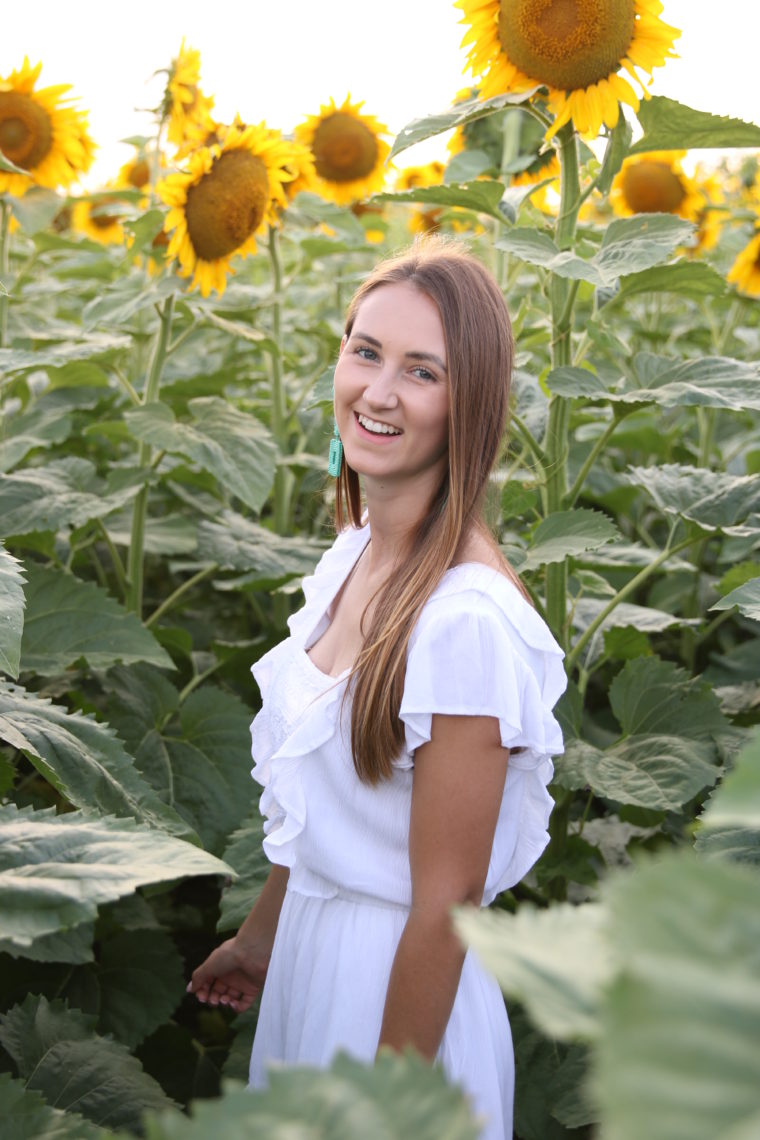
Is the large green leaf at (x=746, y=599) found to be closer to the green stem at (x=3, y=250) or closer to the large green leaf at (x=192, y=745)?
the large green leaf at (x=192, y=745)

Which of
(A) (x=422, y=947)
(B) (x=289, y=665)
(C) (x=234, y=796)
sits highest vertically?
(B) (x=289, y=665)

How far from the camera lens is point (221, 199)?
2496 mm

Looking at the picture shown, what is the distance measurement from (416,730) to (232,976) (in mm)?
661

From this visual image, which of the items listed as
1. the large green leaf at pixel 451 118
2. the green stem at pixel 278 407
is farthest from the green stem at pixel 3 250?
the large green leaf at pixel 451 118

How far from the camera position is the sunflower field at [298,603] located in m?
0.48

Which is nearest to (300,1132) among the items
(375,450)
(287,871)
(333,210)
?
(375,450)

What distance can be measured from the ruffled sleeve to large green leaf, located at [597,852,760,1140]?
→ 2.64 feet

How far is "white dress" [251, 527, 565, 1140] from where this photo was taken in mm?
1292

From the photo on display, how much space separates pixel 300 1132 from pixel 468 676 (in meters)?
0.82

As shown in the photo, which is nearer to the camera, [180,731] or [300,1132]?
[300,1132]

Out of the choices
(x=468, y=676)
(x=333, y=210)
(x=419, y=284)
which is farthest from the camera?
(x=333, y=210)

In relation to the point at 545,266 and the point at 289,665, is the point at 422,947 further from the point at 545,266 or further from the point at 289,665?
the point at 545,266

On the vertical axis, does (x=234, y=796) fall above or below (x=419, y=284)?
below

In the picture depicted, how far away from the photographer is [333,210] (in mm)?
3123
